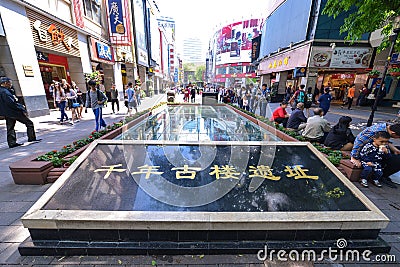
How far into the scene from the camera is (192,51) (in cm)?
15988

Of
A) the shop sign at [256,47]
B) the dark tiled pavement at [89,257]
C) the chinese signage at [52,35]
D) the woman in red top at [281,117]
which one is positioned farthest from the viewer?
the shop sign at [256,47]

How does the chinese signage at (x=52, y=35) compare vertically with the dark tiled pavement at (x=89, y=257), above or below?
above

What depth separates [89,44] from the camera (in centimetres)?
1323

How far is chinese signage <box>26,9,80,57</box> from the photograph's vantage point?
880 cm

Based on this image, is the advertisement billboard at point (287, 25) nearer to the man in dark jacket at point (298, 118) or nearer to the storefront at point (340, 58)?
the storefront at point (340, 58)

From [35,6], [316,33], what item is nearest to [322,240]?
[35,6]

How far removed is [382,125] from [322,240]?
2750 mm

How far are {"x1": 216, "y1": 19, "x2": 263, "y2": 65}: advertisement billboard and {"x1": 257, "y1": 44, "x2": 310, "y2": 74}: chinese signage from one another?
31110 mm

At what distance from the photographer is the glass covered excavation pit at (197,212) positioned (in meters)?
2.15

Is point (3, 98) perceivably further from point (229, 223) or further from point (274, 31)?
point (274, 31)

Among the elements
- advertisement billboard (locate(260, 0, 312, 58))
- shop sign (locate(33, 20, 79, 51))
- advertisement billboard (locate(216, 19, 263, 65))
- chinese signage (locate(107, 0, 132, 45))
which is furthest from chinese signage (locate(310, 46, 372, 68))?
advertisement billboard (locate(216, 19, 263, 65))

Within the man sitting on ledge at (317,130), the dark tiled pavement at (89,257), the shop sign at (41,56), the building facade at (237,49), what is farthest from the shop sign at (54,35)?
the building facade at (237,49)

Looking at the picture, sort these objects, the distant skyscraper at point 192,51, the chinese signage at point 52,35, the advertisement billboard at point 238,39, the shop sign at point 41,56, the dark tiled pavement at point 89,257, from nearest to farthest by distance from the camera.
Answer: the dark tiled pavement at point 89,257 → the chinese signage at point 52,35 → the shop sign at point 41,56 → the advertisement billboard at point 238,39 → the distant skyscraper at point 192,51

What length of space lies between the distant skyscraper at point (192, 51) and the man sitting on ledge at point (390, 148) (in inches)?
6344
